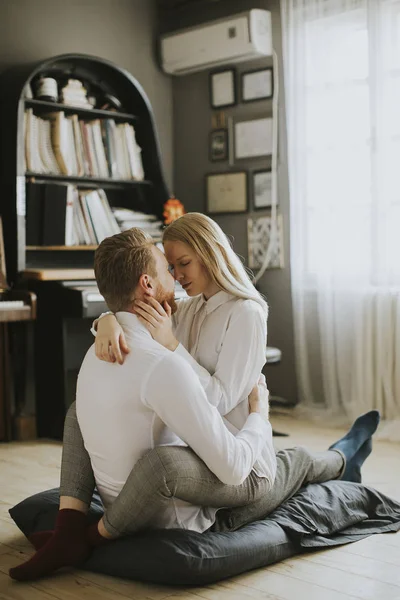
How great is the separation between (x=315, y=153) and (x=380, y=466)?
192cm

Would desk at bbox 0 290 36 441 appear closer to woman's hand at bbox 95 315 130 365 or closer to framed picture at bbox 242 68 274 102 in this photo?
framed picture at bbox 242 68 274 102

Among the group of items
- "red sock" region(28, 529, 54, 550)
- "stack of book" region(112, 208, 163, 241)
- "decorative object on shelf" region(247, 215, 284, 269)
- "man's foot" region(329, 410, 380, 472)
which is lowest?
"red sock" region(28, 529, 54, 550)

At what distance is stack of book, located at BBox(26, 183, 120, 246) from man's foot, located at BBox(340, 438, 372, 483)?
7.06ft

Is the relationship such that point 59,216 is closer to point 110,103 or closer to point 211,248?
point 110,103

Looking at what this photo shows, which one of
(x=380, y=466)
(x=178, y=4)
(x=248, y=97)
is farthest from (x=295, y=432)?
(x=178, y=4)

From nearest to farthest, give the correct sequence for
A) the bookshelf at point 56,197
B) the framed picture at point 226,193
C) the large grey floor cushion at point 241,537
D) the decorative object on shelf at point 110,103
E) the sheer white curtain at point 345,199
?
the large grey floor cushion at point 241,537 → the bookshelf at point 56,197 → the sheer white curtain at point 345,199 → the decorative object on shelf at point 110,103 → the framed picture at point 226,193

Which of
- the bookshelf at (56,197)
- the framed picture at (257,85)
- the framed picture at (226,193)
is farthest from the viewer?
the framed picture at (226,193)

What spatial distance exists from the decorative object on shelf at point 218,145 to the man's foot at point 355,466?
2603 millimetres

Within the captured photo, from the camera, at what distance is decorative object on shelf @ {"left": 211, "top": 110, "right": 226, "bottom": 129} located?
5168mm

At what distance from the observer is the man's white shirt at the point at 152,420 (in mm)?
2047

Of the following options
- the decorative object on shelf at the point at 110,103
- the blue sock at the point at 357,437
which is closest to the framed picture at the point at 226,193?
the decorative object on shelf at the point at 110,103

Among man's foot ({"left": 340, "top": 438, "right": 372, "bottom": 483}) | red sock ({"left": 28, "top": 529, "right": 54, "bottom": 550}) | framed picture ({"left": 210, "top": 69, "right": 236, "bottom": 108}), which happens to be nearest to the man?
red sock ({"left": 28, "top": 529, "right": 54, "bottom": 550})

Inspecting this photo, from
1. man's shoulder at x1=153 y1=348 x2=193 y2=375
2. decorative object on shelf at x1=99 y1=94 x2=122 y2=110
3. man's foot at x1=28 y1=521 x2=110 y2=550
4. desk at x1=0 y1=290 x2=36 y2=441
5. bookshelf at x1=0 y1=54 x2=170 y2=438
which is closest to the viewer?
man's shoulder at x1=153 y1=348 x2=193 y2=375

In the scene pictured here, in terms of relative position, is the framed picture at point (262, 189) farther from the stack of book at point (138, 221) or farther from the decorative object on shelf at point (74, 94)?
the decorative object on shelf at point (74, 94)
